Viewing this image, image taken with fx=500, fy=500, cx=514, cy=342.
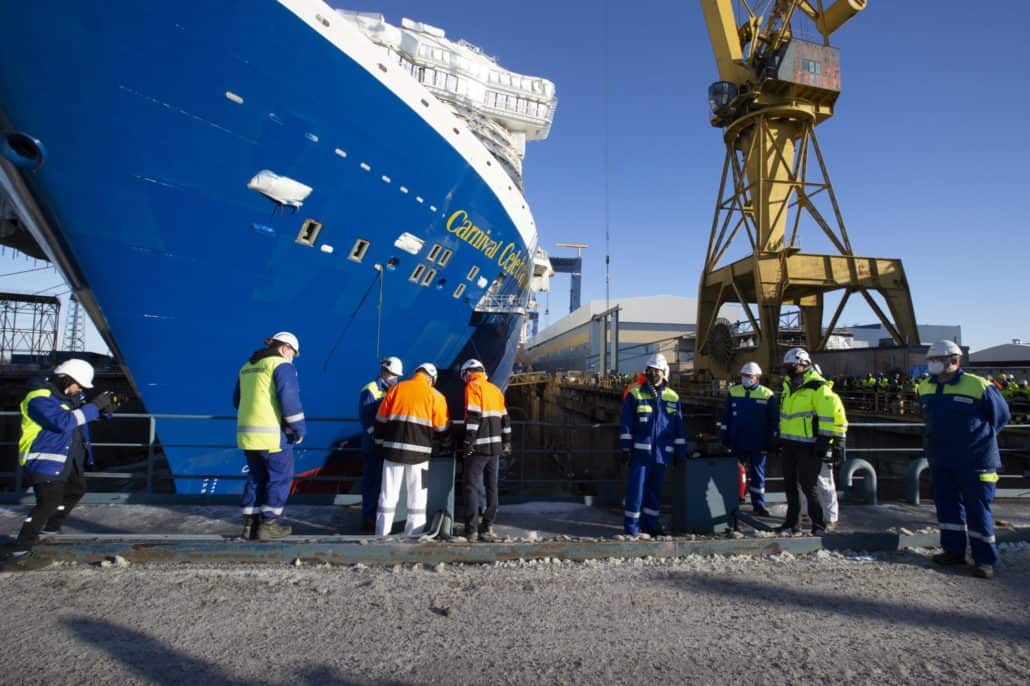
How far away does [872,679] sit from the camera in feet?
7.47

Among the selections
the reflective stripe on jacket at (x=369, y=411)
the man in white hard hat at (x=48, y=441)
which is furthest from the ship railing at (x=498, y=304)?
the man in white hard hat at (x=48, y=441)

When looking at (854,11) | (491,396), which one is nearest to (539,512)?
(491,396)

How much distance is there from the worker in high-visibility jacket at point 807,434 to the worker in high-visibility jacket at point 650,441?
994 mm

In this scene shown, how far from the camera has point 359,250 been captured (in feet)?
24.9

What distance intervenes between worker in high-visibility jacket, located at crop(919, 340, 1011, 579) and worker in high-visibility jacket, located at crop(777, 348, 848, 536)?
67cm

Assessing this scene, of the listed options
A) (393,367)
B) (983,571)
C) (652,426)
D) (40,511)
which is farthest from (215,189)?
(983,571)

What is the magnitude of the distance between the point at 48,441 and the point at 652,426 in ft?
15.2

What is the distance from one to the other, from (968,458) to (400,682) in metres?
4.04

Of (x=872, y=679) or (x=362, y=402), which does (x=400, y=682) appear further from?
(x=362, y=402)

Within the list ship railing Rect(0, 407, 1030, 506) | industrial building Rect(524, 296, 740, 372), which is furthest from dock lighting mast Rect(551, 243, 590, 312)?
ship railing Rect(0, 407, 1030, 506)

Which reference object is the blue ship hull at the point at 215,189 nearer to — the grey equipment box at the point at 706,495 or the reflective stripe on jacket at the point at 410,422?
the reflective stripe on jacket at the point at 410,422

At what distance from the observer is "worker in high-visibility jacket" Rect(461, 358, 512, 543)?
413 cm

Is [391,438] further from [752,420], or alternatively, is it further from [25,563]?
[752,420]

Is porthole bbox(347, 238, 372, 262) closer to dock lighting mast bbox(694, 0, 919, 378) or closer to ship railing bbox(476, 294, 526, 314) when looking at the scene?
ship railing bbox(476, 294, 526, 314)
